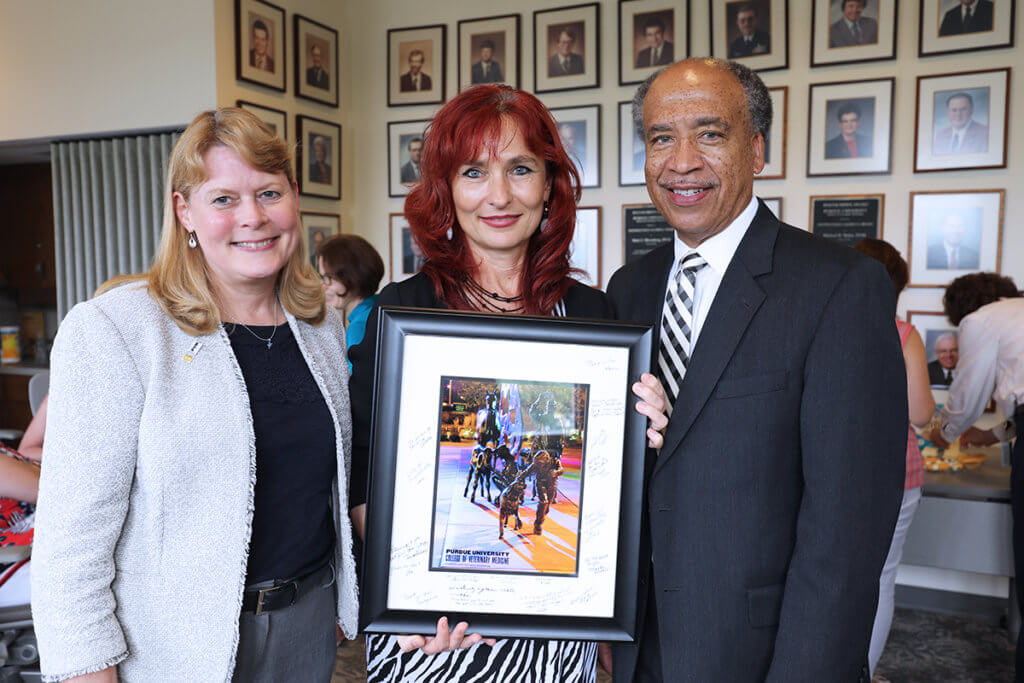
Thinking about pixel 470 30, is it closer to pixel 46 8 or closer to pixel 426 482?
pixel 46 8

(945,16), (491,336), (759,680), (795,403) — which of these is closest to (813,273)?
(795,403)

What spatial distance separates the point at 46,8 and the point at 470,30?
2765mm

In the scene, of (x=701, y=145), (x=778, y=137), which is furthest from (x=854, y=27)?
(x=701, y=145)

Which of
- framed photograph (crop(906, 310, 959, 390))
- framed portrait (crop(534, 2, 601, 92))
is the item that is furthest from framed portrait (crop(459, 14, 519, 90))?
framed photograph (crop(906, 310, 959, 390))

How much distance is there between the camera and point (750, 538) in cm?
138

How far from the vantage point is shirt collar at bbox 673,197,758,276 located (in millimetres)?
1534

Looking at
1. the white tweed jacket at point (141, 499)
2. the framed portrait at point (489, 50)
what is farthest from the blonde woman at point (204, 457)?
the framed portrait at point (489, 50)

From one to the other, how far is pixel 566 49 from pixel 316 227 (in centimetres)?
207

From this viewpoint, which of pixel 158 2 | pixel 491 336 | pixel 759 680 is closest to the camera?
pixel 491 336

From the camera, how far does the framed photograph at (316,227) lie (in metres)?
5.12

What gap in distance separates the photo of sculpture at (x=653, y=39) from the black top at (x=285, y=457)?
3.82 meters

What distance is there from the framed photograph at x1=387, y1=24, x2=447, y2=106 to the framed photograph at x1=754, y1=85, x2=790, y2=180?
7.36ft

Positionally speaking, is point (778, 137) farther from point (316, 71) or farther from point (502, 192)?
point (502, 192)

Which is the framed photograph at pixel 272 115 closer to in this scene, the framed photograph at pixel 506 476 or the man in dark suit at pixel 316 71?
the man in dark suit at pixel 316 71
